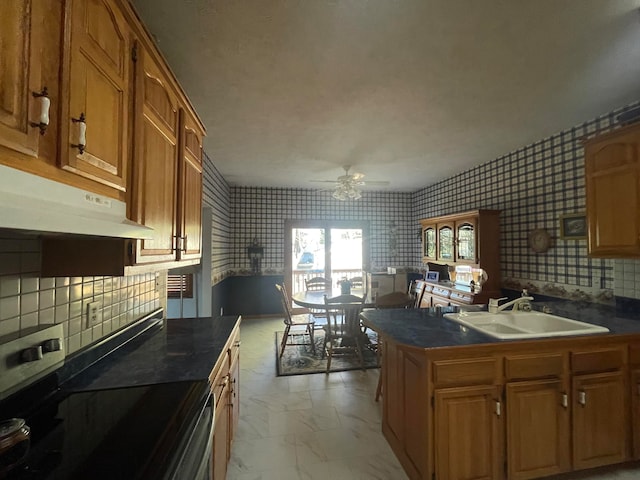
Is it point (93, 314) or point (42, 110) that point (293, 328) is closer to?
point (93, 314)

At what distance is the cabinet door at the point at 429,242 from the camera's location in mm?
4539

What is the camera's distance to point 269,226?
556 centimetres

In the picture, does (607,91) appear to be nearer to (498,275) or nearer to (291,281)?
(498,275)

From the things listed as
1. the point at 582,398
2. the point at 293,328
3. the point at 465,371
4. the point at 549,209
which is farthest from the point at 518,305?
the point at 293,328

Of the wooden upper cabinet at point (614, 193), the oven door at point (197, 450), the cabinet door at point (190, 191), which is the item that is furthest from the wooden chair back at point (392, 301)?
the oven door at point (197, 450)

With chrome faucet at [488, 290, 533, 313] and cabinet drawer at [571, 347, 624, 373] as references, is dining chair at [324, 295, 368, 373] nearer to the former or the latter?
chrome faucet at [488, 290, 533, 313]

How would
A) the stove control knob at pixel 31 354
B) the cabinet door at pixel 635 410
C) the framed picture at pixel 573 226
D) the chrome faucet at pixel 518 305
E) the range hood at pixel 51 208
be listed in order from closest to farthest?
the range hood at pixel 51 208, the stove control knob at pixel 31 354, the cabinet door at pixel 635 410, the chrome faucet at pixel 518 305, the framed picture at pixel 573 226

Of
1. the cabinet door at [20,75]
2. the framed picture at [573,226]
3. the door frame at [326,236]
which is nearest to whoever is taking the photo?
the cabinet door at [20,75]

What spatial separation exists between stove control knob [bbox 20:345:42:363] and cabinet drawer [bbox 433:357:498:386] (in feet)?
5.62

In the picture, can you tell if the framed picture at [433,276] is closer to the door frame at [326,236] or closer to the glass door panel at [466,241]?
the glass door panel at [466,241]

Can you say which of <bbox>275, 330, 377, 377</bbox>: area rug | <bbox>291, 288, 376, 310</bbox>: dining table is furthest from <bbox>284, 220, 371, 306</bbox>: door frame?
<bbox>275, 330, 377, 377</bbox>: area rug

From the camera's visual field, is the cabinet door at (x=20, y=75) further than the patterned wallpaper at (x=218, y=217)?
No

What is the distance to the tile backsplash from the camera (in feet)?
3.21

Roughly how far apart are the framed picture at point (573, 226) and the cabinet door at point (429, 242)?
1.76 meters
